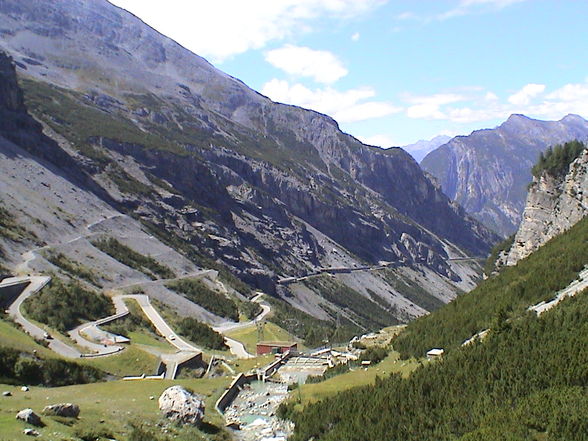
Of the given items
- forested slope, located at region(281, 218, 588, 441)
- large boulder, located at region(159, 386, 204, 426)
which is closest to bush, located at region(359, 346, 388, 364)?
forested slope, located at region(281, 218, 588, 441)

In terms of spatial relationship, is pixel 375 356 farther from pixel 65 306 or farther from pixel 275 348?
pixel 65 306

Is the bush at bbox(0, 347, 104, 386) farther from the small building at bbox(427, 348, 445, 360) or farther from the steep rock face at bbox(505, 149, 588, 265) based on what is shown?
the steep rock face at bbox(505, 149, 588, 265)

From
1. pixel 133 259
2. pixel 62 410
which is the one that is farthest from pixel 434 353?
pixel 133 259

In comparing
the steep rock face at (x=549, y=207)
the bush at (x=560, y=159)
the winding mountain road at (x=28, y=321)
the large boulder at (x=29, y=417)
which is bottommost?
the winding mountain road at (x=28, y=321)

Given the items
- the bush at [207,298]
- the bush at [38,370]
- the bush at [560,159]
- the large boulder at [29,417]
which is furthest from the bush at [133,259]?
the large boulder at [29,417]

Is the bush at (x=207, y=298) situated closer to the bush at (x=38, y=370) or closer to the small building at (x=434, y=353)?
the bush at (x=38, y=370)

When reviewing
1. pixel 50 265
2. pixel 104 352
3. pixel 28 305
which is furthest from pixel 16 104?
pixel 104 352
